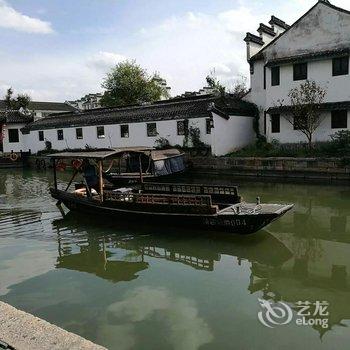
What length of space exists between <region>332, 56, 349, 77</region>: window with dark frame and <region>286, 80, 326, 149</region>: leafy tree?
1.15 meters

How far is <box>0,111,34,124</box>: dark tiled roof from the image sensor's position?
124ft

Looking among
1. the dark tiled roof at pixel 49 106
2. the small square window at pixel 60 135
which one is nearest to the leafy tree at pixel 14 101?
the dark tiled roof at pixel 49 106

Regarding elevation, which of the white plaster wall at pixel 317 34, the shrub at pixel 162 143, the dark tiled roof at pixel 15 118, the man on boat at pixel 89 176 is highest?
the white plaster wall at pixel 317 34

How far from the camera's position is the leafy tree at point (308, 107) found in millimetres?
21391

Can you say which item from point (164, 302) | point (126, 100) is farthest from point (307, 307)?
point (126, 100)

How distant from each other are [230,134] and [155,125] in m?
5.44

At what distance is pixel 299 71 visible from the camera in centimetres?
2292

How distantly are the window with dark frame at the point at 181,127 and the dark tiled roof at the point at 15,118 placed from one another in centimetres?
1901

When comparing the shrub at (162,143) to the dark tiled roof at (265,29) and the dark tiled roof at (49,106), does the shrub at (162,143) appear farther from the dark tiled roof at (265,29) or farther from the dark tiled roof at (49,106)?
the dark tiled roof at (49,106)

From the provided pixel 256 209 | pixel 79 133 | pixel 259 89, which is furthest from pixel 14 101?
pixel 256 209

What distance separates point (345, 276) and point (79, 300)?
16.3 ft

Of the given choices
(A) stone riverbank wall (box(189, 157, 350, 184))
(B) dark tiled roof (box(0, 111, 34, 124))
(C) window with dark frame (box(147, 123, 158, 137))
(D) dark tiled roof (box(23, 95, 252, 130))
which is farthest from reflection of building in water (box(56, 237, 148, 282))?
(B) dark tiled roof (box(0, 111, 34, 124))

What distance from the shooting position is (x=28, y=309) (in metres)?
6.59

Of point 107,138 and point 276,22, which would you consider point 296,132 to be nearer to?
point 276,22
